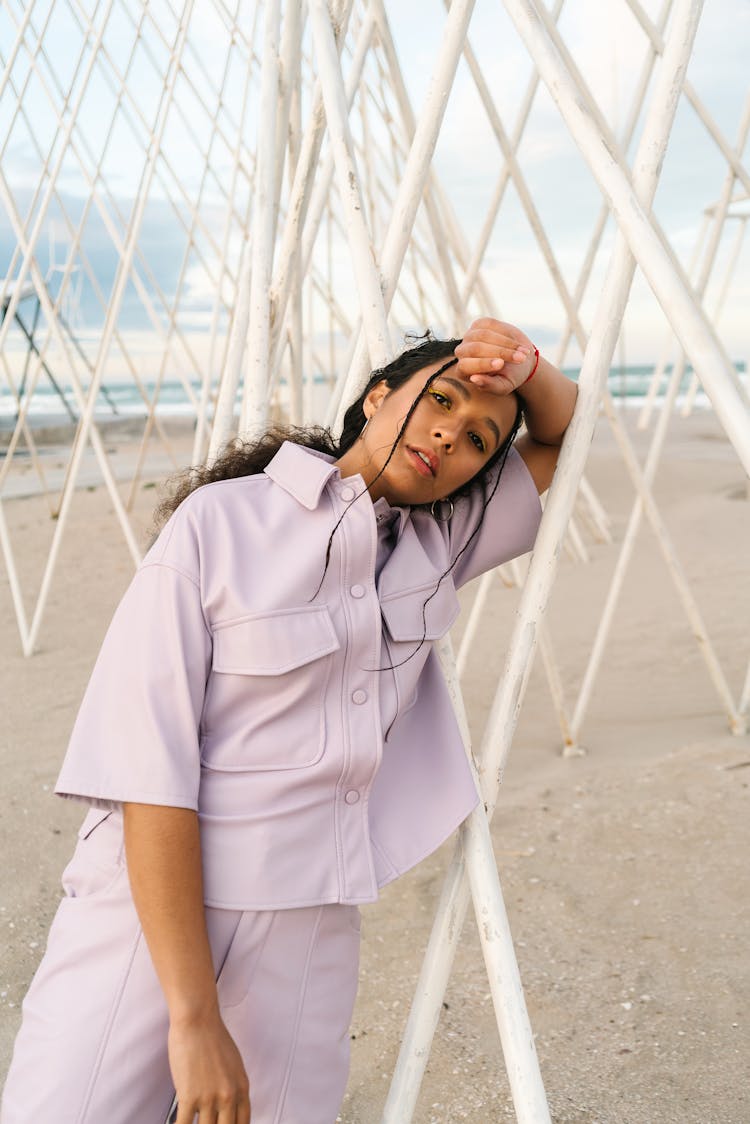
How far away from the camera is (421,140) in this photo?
0.90 meters

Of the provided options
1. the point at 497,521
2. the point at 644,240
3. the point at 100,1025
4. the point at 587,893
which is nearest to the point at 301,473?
the point at 497,521

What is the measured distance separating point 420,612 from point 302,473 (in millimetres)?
145

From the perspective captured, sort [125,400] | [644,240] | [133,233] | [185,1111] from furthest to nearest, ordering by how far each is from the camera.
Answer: [125,400] < [133,233] < [644,240] < [185,1111]

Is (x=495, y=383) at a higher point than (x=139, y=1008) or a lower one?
higher

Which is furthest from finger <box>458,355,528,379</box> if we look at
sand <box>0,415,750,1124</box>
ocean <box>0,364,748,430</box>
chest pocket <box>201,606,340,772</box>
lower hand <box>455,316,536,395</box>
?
ocean <box>0,364,748,430</box>

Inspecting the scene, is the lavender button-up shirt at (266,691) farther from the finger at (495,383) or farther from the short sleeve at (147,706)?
the finger at (495,383)

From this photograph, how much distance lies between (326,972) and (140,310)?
49.4ft

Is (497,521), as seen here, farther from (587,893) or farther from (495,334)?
(587,893)

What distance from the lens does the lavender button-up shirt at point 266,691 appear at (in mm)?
690

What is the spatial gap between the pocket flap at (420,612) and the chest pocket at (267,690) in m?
0.06

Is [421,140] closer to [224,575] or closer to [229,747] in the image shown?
[224,575]

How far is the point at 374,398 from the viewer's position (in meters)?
0.88

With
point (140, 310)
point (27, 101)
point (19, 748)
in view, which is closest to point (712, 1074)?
point (19, 748)

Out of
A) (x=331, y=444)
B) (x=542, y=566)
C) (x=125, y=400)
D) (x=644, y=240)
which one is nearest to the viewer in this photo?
(x=644, y=240)
